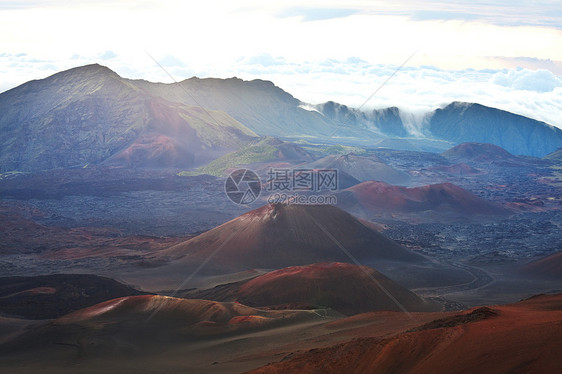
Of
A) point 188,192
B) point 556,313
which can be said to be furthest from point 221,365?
point 188,192

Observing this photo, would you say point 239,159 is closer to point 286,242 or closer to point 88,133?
point 88,133

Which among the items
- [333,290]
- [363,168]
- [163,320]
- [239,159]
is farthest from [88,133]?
[163,320]

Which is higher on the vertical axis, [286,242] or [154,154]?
[154,154]

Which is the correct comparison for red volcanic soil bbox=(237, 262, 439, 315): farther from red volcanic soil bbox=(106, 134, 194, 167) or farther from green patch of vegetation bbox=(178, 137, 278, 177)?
red volcanic soil bbox=(106, 134, 194, 167)

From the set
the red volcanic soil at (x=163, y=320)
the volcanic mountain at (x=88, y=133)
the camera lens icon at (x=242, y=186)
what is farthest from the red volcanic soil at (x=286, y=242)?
the volcanic mountain at (x=88, y=133)

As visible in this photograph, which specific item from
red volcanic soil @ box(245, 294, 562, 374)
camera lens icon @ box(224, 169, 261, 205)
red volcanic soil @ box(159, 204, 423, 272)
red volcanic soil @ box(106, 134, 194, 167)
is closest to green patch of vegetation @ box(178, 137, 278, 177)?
camera lens icon @ box(224, 169, 261, 205)
